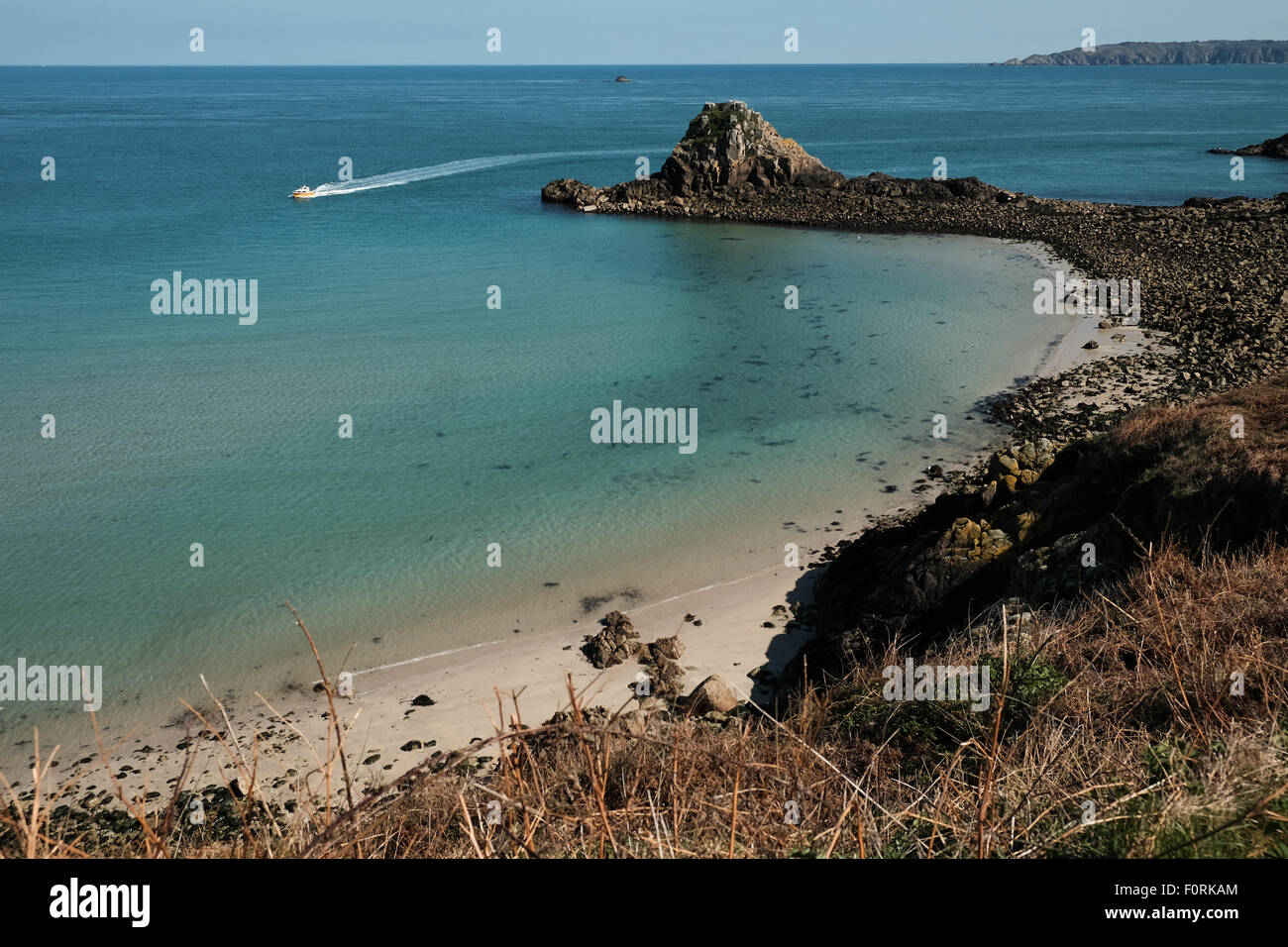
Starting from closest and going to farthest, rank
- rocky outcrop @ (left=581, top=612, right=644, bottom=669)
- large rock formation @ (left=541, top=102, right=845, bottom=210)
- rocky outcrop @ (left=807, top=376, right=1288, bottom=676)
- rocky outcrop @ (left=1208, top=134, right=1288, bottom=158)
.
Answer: rocky outcrop @ (left=807, top=376, right=1288, bottom=676)
rocky outcrop @ (left=581, top=612, right=644, bottom=669)
large rock formation @ (left=541, top=102, right=845, bottom=210)
rocky outcrop @ (left=1208, top=134, right=1288, bottom=158)

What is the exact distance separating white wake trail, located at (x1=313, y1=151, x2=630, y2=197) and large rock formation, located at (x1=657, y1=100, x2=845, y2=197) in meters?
19.3

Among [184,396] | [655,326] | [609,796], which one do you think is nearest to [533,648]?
[609,796]

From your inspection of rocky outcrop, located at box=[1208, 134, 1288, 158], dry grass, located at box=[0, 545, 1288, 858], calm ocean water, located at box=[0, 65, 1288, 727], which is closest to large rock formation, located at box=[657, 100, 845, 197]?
calm ocean water, located at box=[0, 65, 1288, 727]

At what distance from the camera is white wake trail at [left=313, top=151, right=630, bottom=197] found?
57312 millimetres

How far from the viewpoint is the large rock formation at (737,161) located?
5131cm

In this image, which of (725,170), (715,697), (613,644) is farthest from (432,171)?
(715,697)

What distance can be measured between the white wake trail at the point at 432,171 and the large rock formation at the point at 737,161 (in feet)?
63.5

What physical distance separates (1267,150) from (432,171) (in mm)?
62393

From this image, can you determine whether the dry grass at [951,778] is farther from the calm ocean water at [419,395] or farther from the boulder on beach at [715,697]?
the calm ocean water at [419,395]

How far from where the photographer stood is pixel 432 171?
64.4 m

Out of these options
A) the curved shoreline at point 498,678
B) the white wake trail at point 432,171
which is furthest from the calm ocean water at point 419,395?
the white wake trail at point 432,171

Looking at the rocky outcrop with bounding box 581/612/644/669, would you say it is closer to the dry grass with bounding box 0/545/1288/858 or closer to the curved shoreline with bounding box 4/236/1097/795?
the curved shoreline with bounding box 4/236/1097/795

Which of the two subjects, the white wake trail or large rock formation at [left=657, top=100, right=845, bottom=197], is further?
the white wake trail
